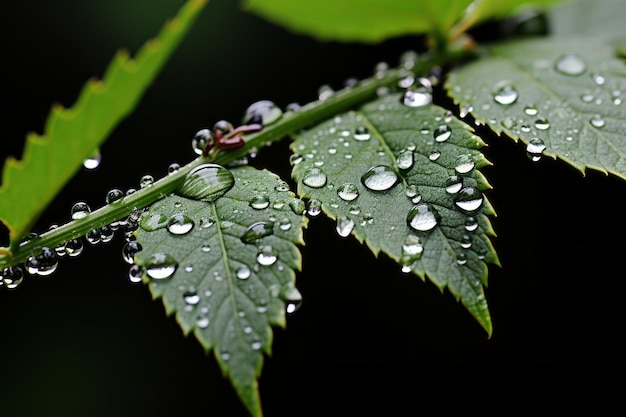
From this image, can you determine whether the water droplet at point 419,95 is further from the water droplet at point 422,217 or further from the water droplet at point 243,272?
the water droplet at point 243,272

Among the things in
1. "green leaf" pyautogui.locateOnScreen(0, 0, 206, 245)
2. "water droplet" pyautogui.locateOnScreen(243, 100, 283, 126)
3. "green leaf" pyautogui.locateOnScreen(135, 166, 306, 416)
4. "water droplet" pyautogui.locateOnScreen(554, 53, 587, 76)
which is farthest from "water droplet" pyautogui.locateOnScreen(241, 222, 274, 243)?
"water droplet" pyautogui.locateOnScreen(554, 53, 587, 76)

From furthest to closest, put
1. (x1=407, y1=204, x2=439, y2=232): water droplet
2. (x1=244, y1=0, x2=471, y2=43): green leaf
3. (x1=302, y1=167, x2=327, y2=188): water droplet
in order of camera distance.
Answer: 1. (x1=244, y1=0, x2=471, y2=43): green leaf
2. (x1=302, y1=167, x2=327, y2=188): water droplet
3. (x1=407, y1=204, x2=439, y2=232): water droplet

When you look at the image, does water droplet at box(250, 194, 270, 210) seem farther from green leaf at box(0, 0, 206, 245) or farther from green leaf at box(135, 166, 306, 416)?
green leaf at box(0, 0, 206, 245)

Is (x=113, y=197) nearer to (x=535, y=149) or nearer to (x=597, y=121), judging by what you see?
(x=535, y=149)

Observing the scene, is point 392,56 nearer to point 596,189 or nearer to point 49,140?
point 596,189

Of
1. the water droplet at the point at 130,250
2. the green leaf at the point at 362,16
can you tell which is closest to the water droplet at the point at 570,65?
the green leaf at the point at 362,16

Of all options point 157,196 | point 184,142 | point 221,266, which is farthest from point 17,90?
point 221,266
